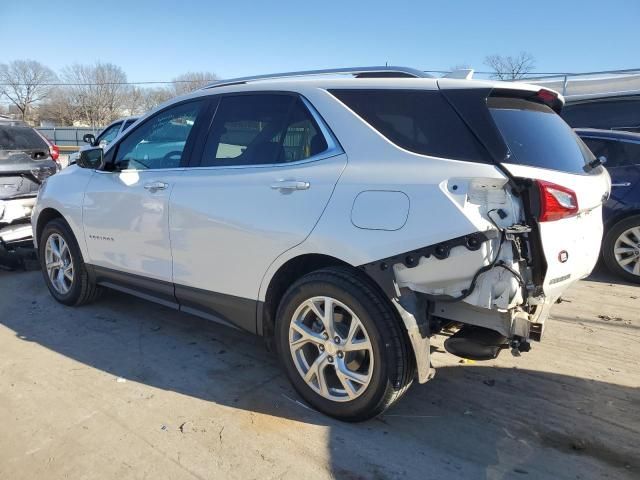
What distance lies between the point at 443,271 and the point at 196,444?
1.62 meters

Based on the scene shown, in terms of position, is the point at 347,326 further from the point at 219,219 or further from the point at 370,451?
the point at 219,219

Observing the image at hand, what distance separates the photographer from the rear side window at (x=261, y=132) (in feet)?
10.5

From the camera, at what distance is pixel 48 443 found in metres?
2.86

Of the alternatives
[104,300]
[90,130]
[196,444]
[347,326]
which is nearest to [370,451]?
[347,326]

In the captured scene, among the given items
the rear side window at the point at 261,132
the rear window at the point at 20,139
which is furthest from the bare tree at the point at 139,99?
the rear side window at the point at 261,132

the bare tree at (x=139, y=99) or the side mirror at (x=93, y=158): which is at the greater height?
the bare tree at (x=139, y=99)

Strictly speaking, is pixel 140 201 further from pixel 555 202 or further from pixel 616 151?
pixel 616 151

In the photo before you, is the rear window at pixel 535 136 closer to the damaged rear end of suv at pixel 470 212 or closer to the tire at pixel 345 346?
the damaged rear end of suv at pixel 470 212

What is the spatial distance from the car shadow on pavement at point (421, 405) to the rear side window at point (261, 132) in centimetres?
148

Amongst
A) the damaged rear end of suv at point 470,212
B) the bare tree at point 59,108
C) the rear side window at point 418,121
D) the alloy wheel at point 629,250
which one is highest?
the bare tree at point 59,108

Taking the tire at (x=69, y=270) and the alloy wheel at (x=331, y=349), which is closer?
the alloy wheel at (x=331, y=349)

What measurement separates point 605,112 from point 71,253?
747 cm

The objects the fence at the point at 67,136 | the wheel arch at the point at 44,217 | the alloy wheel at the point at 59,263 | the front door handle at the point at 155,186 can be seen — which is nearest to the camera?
the front door handle at the point at 155,186

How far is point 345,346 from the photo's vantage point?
9.68 ft
